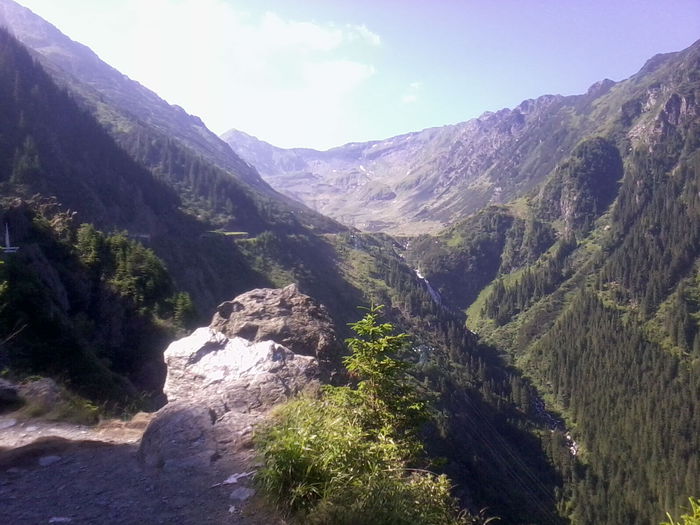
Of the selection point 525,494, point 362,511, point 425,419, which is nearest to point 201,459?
point 362,511

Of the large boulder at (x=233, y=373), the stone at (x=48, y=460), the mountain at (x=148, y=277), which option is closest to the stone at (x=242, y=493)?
the large boulder at (x=233, y=373)

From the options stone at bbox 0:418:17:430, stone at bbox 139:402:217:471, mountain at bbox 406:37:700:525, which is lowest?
mountain at bbox 406:37:700:525

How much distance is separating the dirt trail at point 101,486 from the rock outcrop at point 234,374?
0.53 metres

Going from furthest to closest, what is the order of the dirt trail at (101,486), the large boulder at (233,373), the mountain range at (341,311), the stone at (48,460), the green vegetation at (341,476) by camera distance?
1. the mountain range at (341,311)
2. the large boulder at (233,373)
3. the stone at (48,460)
4. the dirt trail at (101,486)
5. the green vegetation at (341,476)

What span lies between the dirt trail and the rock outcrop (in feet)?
1.73

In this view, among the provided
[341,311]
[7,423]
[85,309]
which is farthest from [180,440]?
[341,311]

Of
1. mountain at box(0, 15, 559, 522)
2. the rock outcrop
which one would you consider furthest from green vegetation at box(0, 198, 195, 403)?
the rock outcrop

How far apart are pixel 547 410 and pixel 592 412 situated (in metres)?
13.5

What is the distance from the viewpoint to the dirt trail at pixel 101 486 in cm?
714

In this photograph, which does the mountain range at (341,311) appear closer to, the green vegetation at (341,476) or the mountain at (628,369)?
the mountain at (628,369)

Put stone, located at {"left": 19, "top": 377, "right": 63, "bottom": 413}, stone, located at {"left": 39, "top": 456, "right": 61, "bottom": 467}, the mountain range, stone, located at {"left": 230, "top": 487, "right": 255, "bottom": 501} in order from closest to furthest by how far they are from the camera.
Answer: stone, located at {"left": 230, "top": 487, "right": 255, "bottom": 501}, stone, located at {"left": 39, "top": 456, "right": 61, "bottom": 467}, stone, located at {"left": 19, "top": 377, "right": 63, "bottom": 413}, the mountain range

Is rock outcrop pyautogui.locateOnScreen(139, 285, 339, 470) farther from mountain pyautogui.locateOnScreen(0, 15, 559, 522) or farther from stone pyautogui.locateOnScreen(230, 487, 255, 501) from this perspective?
mountain pyautogui.locateOnScreen(0, 15, 559, 522)

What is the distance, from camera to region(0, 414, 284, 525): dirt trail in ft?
23.4

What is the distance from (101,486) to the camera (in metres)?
8.32
